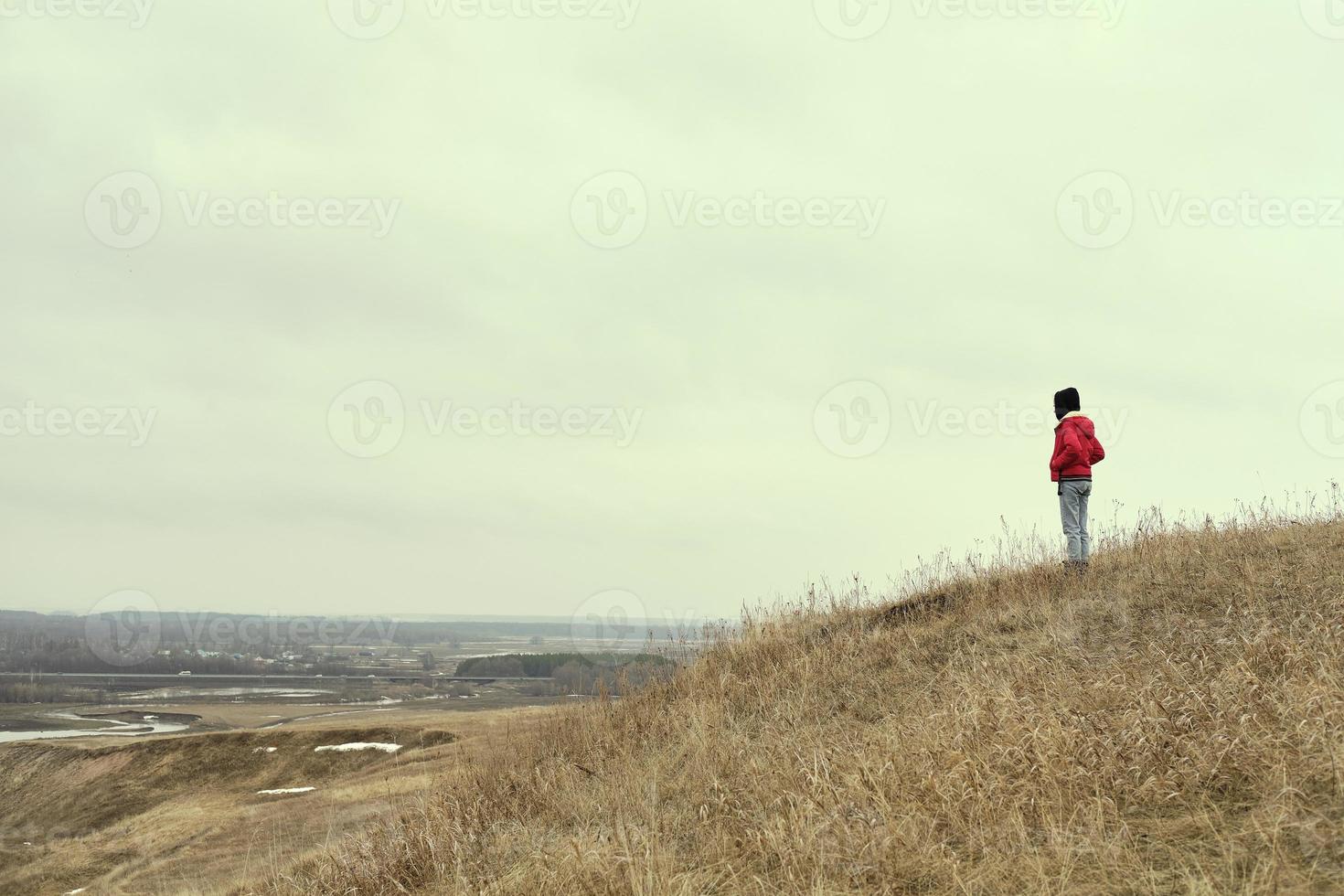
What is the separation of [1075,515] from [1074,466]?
2.14ft

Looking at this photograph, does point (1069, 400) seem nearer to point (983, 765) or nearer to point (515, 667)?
point (983, 765)

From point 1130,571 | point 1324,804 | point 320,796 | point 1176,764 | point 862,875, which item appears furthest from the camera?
point 320,796

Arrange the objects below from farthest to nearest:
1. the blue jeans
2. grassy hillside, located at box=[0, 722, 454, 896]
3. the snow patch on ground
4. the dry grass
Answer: the snow patch on ground < grassy hillside, located at box=[0, 722, 454, 896] < the dry grass < the blue jeans

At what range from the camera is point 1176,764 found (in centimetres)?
546

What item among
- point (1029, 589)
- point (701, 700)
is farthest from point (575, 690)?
point (1029, 589)

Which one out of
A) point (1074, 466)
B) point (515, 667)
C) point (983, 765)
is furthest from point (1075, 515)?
point (515, 667)

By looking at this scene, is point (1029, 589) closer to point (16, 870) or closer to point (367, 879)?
point (367, 879)

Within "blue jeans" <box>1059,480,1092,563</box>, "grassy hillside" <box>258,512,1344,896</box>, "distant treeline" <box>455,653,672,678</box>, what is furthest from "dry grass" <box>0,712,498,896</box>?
"distant treeline" <box>455,653,672,678</box>

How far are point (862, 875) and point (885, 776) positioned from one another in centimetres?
129

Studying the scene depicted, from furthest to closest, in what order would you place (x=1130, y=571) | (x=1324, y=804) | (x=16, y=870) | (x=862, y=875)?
(x=16, y=870)
(x=1130, y=571)
(x=862, y=875)
(x=1324, y=804)

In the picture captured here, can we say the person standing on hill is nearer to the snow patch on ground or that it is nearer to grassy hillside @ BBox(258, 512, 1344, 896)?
grassy hillside @ BBox(258, 512, 1344, 896)

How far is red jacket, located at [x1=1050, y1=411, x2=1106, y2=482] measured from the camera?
36.8 ft

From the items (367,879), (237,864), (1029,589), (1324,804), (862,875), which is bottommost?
(237,864)

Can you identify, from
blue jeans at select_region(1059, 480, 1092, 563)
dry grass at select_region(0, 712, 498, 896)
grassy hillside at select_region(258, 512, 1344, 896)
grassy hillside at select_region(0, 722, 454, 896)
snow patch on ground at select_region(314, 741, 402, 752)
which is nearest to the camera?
grassy hillside at select_region(258, 512, 1344, 896)
